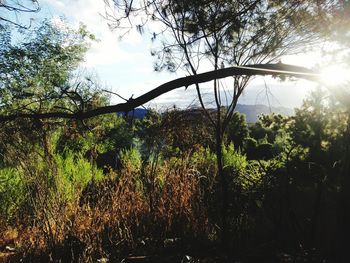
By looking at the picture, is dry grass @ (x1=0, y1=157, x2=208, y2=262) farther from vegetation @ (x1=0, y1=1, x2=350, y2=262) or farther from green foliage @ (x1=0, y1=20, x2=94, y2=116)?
green foliage @ (x1=0, y1=20, x2=94, y2=116)

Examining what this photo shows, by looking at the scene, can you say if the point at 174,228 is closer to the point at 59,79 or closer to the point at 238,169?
the point at 238,169

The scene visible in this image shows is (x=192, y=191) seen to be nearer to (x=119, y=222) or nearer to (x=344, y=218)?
(x=119, y=222)

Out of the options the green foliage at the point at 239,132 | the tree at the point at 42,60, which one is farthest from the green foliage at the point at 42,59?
the green foliage at the point at 239,132

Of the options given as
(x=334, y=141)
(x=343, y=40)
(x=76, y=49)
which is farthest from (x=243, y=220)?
(x=76, y=49)

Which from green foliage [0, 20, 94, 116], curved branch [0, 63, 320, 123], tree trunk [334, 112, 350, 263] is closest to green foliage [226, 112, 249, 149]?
green foliage [0, 20, 94, 116]

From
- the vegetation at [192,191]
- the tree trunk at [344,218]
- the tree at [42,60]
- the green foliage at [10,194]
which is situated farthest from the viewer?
the tree at [42,60]

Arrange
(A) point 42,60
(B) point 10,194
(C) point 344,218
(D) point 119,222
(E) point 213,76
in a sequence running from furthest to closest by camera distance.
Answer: (A) point 42,60, (B) point 10,194, (D) point 119,222, (C) point 344,218, (E) point 213,76

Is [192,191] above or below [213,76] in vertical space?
below

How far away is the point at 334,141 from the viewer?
16.8 ft

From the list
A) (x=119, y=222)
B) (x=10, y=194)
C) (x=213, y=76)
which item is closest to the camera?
(x=213, y=76)

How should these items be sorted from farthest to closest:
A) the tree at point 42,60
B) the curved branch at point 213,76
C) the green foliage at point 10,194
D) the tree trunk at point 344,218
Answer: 1. the tree at point 42,60
2. the green foliage at point 10,194
3. the tree trunk at point 344,218
4. the curved branch at point 213,76

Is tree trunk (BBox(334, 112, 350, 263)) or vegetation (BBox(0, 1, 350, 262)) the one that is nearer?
tree trunk (BBox(334, 112, 350, 263))

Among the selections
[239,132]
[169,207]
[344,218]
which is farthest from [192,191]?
[239,132]

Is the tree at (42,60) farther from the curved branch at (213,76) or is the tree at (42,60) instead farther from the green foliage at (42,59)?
the curved branch at (213,76)
